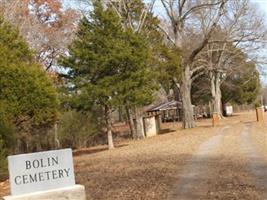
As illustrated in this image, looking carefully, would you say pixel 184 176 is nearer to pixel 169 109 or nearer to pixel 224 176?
pixel 224 176

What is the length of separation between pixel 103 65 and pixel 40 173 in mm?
17865

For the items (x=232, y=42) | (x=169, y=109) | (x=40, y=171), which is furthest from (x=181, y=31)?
(x=40, y=171)

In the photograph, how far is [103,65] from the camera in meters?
25.2

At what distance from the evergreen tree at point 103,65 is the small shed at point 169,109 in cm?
3175

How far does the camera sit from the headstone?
7.40m


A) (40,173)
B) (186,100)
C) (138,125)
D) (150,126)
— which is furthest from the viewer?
(186,100)

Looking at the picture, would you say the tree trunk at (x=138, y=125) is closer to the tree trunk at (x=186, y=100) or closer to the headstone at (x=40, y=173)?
the tree trunk at (x=186, y=100)

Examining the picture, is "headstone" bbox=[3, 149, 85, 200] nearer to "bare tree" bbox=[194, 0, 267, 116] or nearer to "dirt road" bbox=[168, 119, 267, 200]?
"dirt road" bbox=[168, 119, 267, 200]

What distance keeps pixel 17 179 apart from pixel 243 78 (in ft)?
203

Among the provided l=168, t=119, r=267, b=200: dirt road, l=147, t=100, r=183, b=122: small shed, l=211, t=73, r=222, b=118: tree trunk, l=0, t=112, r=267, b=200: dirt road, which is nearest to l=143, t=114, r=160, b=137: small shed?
l=147, t=100, r=183, b=122: small shed

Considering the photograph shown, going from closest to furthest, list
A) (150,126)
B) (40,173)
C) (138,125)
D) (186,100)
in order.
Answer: (40,173) → (138,125) → (150,126) → (186,100)

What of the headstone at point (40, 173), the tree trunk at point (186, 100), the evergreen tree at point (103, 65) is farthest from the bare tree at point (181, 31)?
the headstone at point (40, 173)

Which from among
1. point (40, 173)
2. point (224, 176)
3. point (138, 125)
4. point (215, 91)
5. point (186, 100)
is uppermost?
point (215, 91)

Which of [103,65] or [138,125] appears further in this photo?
[138,125]
